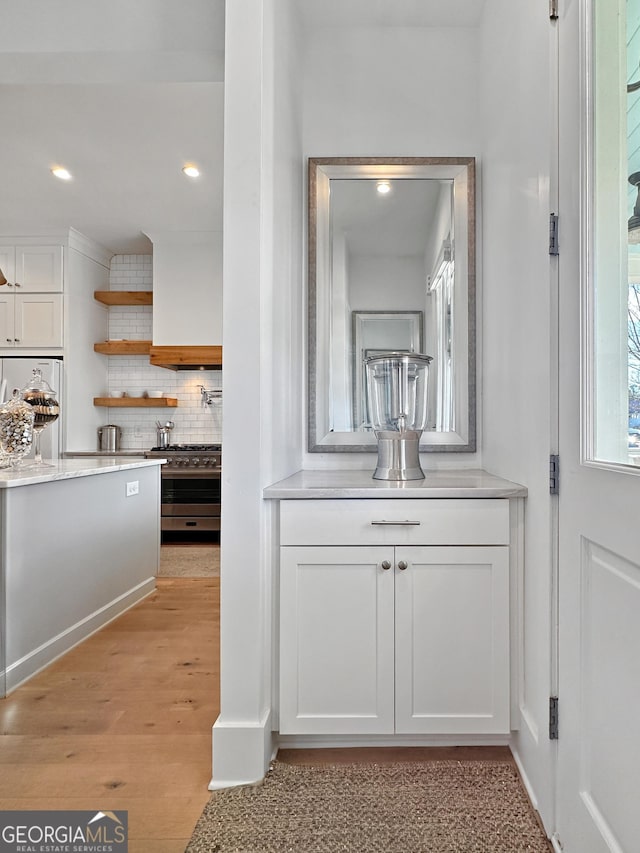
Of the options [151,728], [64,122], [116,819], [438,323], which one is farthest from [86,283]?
[116,819]

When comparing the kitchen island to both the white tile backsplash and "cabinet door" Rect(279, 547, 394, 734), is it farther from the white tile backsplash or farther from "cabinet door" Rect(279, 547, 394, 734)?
the white tile backsplash

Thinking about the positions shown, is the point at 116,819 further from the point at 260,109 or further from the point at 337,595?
the point at 260,109

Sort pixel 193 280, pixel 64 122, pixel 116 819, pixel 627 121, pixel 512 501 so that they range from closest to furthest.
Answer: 1. pixel 627 121
2. pixel 116 819
3. pixel 512 501
4. pixel 64 122
5. pixel 193 280

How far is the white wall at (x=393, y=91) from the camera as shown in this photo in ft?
7.44

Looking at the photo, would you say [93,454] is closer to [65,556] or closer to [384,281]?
[65,556]

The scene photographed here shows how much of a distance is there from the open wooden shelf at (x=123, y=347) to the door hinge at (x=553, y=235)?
451 centimetres

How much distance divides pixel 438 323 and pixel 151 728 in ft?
6.26

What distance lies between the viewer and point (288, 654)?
1.63 meters

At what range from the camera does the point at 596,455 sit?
118 centimetres

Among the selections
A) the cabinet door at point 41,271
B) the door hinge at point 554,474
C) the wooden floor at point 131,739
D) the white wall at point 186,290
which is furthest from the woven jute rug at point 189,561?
the door hinge at point 554,474

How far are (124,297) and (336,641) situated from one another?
183 inches

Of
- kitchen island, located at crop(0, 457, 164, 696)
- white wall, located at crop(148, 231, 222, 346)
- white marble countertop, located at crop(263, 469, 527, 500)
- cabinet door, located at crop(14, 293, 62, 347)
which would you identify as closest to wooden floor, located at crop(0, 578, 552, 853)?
kitchen island, located at crop(0, 457, 164, 696)

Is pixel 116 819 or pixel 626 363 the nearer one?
pixel 626 363

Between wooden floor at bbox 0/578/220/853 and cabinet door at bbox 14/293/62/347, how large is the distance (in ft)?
A: 10.5
